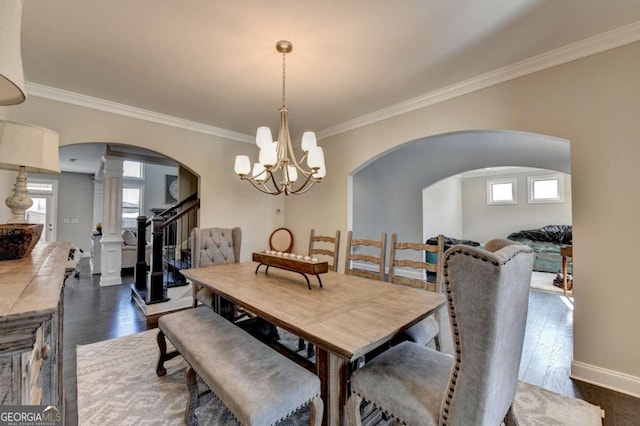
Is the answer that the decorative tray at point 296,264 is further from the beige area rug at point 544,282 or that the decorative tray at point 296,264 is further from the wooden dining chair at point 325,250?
the beige area rug at point 544,282

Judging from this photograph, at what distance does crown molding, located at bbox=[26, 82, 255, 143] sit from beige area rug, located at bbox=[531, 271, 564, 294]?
566 centimetres

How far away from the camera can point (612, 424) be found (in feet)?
5.54

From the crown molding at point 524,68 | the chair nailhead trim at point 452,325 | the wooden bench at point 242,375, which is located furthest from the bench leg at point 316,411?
the crown molding at point 524,68

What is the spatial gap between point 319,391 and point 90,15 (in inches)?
107

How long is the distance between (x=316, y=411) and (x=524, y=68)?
3039mm

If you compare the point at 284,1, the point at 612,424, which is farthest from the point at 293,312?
the point at 612,424

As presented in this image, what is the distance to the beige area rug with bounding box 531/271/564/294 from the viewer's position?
481 centimetres

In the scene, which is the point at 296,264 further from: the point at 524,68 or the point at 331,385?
the point at 524,68

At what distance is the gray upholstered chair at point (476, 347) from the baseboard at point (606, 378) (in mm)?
1544

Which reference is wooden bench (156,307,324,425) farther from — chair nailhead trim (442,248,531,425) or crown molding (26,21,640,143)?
crown molding (26,21,640,143)

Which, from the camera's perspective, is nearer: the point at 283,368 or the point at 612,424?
the point at 283,368

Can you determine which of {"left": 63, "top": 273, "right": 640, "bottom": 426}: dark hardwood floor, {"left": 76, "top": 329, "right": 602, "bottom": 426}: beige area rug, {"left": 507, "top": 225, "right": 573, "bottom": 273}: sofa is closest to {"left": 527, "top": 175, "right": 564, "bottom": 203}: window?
{"left": 507, "top": 225, "right": 573, "bottom": 273}: sofa

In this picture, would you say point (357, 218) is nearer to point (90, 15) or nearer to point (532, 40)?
point (532, 40)

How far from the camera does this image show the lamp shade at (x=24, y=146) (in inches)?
51.1
